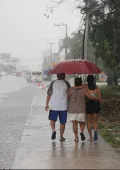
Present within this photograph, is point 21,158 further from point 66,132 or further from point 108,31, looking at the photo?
point 108,31

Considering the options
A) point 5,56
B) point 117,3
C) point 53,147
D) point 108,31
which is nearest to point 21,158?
point 53,147

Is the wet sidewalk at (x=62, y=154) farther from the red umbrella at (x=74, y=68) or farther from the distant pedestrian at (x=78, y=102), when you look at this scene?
the red umbrella at (x=74, y=68)

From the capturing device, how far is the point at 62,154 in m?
8.88

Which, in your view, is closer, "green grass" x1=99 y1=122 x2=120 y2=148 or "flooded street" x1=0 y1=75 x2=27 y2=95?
"green grass" x1=99 y1=122 x2=120 y2=148

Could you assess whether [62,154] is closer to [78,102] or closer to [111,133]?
[78,102]

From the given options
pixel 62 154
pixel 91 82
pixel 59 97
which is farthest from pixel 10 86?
pixel 62 154

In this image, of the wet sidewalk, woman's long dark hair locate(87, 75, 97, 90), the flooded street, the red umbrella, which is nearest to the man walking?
the red umbrella

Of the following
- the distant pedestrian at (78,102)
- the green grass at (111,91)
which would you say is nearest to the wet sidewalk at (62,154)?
the distant pedestrian at (78,102)

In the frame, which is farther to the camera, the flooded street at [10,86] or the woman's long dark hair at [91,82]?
the flooded street at [10,86]

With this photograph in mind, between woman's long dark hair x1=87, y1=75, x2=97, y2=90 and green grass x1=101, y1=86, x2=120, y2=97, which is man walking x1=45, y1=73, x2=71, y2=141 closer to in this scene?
woman's long dark hair x1=87, y1=75, x2=97, y2=90

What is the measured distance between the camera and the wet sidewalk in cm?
786

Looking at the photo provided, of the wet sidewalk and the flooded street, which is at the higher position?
the wet sidewalk

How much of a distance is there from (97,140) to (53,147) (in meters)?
1.41

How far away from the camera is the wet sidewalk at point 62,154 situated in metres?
7.86
